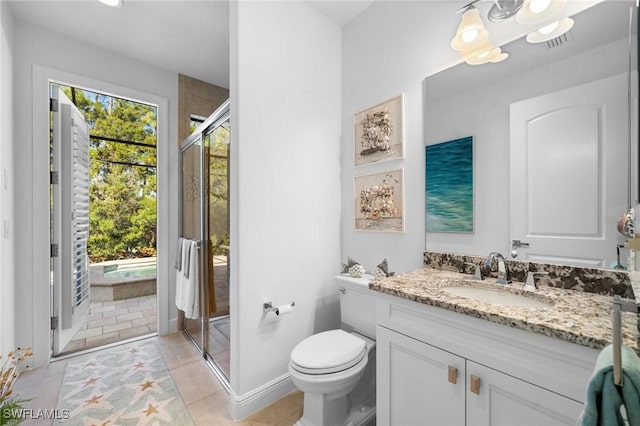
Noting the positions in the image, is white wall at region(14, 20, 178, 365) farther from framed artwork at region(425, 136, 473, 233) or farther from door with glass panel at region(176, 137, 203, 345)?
framed artwork at region(425, 136, 473, 233)

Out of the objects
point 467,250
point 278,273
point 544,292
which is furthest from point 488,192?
point 278,273

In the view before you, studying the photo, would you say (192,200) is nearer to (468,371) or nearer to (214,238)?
(214,238)

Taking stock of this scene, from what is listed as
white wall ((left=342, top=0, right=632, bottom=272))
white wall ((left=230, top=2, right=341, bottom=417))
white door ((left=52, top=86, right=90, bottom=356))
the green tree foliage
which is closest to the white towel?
white door ((left=52, top=86, right=90, bottom=356))

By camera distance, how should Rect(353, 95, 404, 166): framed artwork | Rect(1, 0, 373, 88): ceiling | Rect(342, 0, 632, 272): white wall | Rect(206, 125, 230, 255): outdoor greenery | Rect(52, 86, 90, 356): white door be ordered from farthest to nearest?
Rect(52, 86, 90, 356): white door, Rect(206, 125, 230, 255): outdoor greenery, Rect(1, 0, 373, 88): ceiling, Rect(353, 95, 404, 166): framed artwork, Rect(342, 0, 632, 272): white wall

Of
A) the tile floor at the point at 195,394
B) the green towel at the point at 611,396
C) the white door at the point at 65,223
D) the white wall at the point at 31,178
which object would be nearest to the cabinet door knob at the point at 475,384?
the green towel at the point at 611,396

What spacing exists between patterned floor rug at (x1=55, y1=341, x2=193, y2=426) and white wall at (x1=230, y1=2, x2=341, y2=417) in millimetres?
493

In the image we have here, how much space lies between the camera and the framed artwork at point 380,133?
1.79 meters

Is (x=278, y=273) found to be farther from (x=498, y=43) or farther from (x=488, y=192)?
(x=498, y=43)

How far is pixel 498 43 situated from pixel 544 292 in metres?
1.22

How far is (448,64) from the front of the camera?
5.12ft

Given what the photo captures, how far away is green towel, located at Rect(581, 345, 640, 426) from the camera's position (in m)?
0.50

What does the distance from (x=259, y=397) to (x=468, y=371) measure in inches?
50.6

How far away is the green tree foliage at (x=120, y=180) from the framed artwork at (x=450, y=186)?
4.90m

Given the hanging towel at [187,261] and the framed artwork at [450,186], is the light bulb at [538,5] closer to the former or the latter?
the framed artwork at [450,186]
